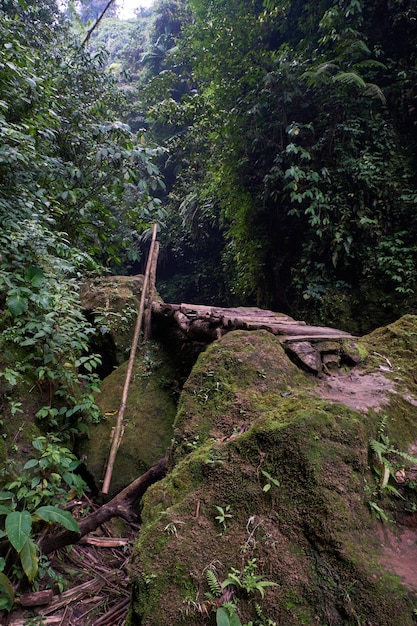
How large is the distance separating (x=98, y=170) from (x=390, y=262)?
4885 mm

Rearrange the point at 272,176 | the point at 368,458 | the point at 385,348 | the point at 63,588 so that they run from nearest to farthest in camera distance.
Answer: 1. the point at 368,458
2. the point at 63,588
3. the point at 385,348
4. the point at 272,176

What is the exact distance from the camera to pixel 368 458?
207 cm

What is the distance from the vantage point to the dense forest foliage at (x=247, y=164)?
3.70 m

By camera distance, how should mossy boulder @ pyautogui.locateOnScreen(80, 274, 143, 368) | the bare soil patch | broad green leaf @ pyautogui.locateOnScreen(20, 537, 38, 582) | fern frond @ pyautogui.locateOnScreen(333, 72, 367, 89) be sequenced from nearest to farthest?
broad green leaf @ pyautogui.locateOnScreen(20, 537, 38, 582)
the bare soil patch
mossy boulder @ pyautogui.locateOnScreen(80, 274, 143, 368)
fern frond @ pyautogui.locateOnScreen(333, 72, 367, 89)

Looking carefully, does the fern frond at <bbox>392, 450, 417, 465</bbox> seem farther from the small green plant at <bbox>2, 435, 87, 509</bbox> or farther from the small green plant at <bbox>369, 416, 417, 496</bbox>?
the small green plant at <bbox>2, 435, 87, 509</bbox>

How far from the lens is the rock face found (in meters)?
1.50

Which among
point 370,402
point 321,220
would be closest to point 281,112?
point 321,220

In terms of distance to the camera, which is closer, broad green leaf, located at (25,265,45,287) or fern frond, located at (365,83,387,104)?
broad green leaf, located at (25,265,45,287)

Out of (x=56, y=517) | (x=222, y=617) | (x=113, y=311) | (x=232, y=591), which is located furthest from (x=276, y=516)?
(x=113, y=311)

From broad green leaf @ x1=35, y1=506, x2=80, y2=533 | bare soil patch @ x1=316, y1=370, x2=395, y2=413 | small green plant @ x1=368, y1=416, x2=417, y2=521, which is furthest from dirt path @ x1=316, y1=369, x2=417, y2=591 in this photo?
broad green leaf @ x1=35, y1=506, x2=80, y2=533

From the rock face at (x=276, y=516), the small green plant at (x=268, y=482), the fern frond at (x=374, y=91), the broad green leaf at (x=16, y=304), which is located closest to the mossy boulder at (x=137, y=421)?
the rock face at (x=276, y=516)

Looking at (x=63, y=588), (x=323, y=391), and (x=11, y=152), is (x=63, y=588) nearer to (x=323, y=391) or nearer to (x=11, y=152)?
(x=323, y=391)

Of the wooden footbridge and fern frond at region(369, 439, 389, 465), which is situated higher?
the wooden footbridge

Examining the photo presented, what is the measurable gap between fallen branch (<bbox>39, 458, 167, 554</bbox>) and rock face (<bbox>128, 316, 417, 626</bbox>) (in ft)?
2.25
